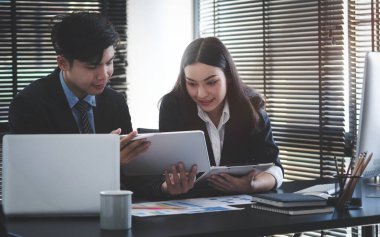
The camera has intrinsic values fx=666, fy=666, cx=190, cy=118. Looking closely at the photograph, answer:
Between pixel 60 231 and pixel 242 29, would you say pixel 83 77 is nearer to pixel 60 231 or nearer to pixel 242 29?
pixel 60 231

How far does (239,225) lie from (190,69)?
1.31 meters

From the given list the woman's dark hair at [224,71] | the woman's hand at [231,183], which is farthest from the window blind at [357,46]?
the woman's hand at [231,183]

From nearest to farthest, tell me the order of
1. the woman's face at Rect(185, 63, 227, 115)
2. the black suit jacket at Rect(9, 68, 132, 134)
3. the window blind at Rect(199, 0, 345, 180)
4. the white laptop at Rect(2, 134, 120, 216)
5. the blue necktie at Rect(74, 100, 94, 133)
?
1. the white laptop at Rect(2, 134, 120, 216)
2. the black suit jacket at Rect(9, 68, 132, 134)
3. the blue necktie at Rect(74, 100, 94, 133)
4. the woman's face at Rect(185, 63, 227, 115)
5. the window blind at Rect(199, 0, 345, 180)

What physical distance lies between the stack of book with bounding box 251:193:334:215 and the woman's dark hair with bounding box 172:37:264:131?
2.92 feet

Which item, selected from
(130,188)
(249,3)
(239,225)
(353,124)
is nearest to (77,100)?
(130,188)

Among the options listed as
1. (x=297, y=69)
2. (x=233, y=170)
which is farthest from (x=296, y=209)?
(x=297, y=69)

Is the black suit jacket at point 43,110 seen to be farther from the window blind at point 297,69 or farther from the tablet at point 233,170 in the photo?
the window blind at point 297,69

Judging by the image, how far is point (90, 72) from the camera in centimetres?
289

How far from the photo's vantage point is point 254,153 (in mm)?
3262

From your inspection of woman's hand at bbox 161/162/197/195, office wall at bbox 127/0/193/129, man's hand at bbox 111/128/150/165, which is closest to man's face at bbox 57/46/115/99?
man's hand at bbox 111/128/150/165

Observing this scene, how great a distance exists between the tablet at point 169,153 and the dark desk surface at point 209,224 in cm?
31

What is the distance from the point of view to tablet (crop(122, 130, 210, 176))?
8.21 feet

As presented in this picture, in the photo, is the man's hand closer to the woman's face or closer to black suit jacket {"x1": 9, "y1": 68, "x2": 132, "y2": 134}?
black suit jacket {"x1": 9, "y1": 68, "x2": 132, "y2": 134}

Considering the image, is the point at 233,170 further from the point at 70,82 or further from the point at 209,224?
the point at 70,82
